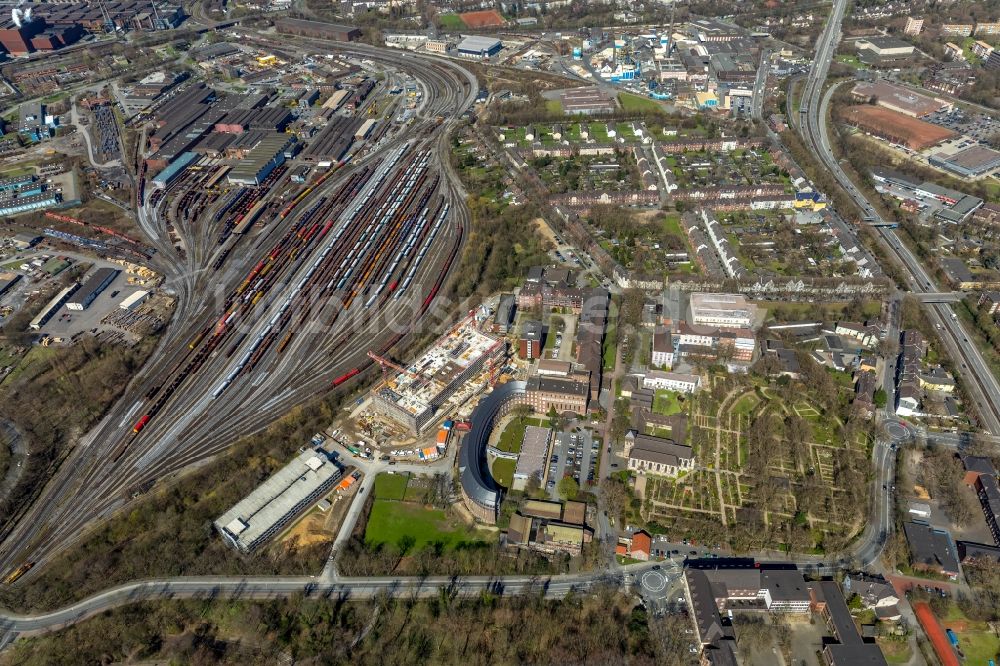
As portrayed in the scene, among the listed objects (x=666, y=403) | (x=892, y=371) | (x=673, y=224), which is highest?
(x=673, y=224)

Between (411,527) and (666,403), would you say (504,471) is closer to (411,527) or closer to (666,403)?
(411,527)

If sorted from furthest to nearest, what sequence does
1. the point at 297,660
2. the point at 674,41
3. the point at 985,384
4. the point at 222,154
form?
the point at 674,41 < the point at 222,154 < the point at 985,384 < the point at 297,660

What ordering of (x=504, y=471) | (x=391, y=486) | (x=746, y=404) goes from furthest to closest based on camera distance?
(x=746, y=404) < (x=504, y=471) < (x=391, y=486)

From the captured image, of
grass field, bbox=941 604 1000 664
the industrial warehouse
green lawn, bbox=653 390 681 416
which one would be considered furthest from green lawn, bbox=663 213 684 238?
the industrial warehouse

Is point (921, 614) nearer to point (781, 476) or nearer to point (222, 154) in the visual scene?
point (781, 476)

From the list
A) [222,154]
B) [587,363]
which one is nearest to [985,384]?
[587,363]

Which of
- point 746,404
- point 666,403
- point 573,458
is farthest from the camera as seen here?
point 666,403

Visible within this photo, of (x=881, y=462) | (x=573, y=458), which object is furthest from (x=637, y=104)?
(x=573, y=458)

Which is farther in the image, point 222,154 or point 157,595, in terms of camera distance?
point 222,154
